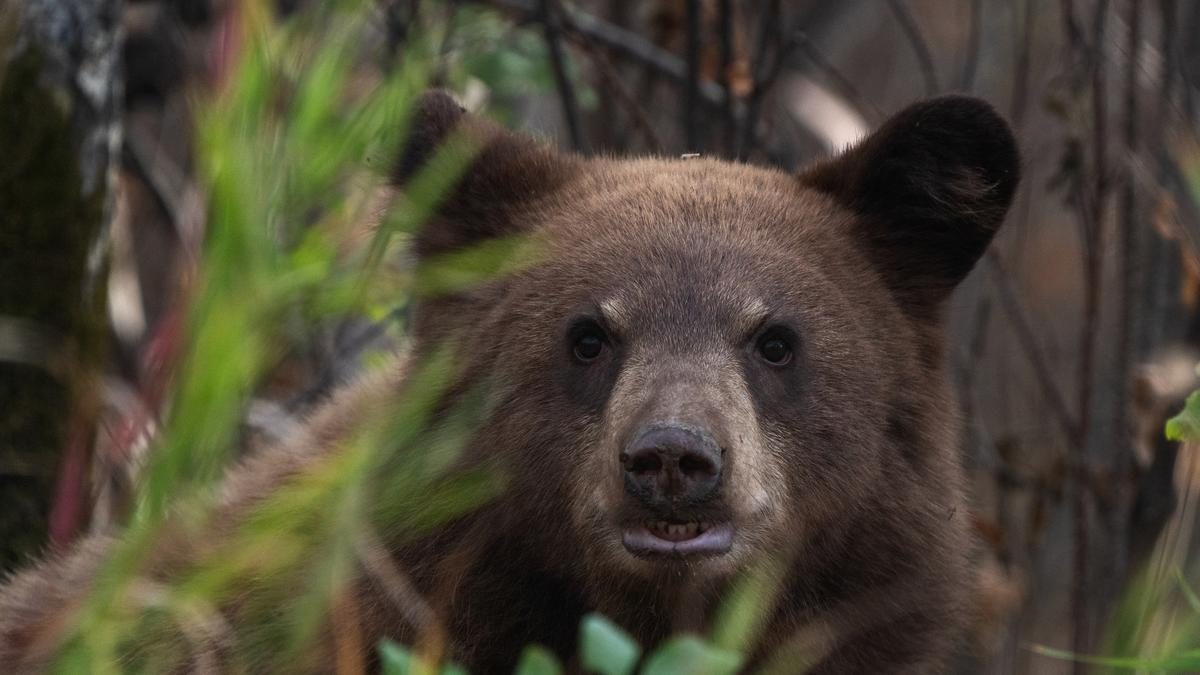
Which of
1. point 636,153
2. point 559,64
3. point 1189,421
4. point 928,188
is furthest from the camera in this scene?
point 636,153

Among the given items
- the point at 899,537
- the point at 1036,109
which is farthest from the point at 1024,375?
the point at 899,537

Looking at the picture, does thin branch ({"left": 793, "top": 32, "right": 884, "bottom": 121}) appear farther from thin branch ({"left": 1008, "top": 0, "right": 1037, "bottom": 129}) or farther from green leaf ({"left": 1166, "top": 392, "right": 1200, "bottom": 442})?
green leaf ({"left": 1166, "top": 392, "right": 1200, "bottom": 442})

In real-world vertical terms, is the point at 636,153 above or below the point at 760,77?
below

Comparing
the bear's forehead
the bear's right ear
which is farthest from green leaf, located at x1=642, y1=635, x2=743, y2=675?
the bear's right ear

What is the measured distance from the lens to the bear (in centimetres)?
430

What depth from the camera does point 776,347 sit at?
4.55 metres

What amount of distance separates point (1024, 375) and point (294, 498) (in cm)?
980

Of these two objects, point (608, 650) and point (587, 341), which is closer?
point (608, 650)

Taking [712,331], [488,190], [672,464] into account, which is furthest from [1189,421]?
[488,190]

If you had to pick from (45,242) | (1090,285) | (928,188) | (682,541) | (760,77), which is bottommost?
(1090,285)

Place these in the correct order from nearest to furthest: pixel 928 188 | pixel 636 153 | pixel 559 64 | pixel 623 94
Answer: pixel 928 188 < pixel 559 64 < pixel 623 94 < pixel 636 153

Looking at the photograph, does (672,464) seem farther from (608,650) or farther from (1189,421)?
(608,650)

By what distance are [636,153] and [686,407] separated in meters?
3.70

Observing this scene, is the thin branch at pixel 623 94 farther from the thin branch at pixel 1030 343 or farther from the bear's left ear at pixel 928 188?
the bear's left ear at pixel 928 188
